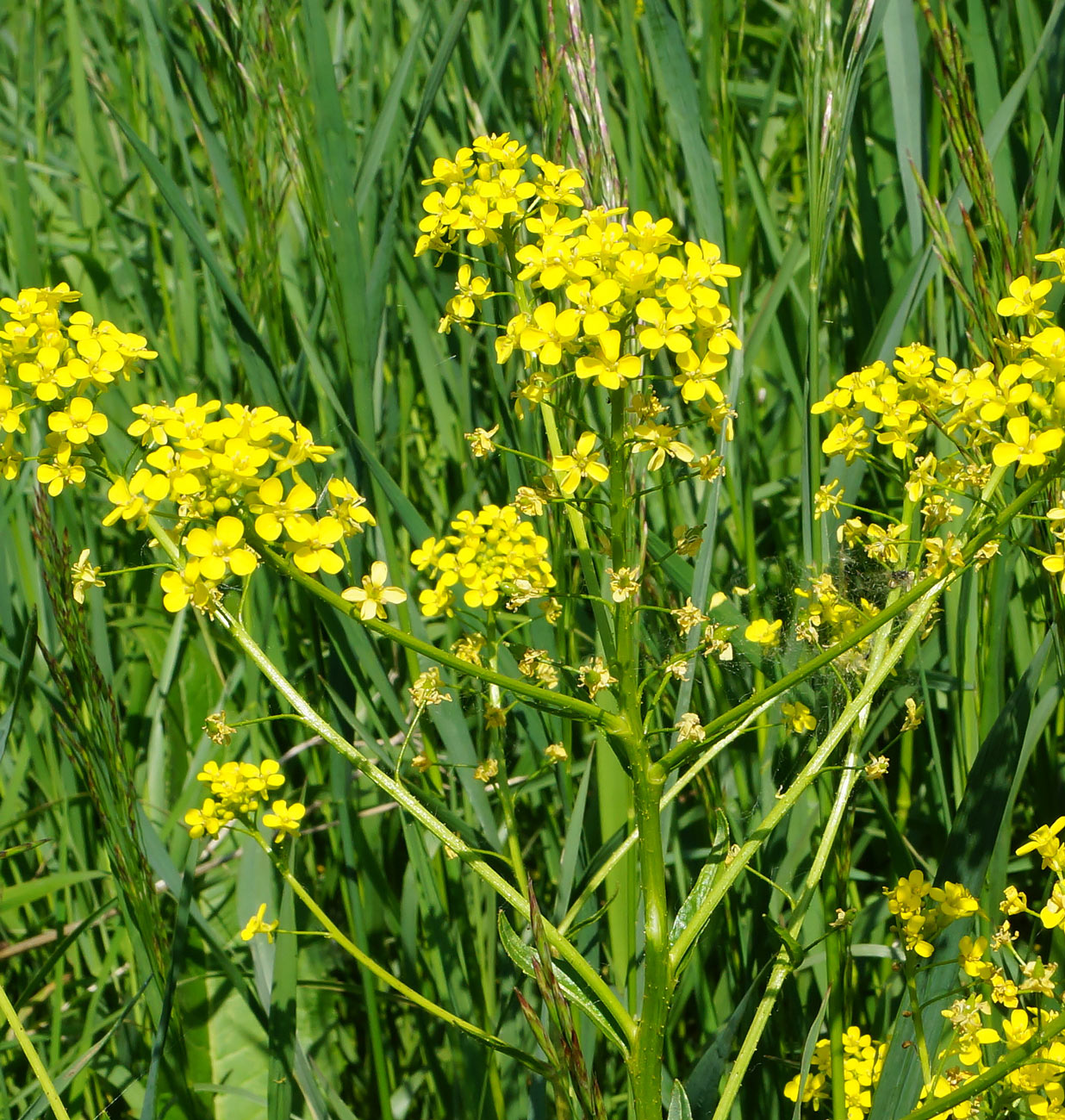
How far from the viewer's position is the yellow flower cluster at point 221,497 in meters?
1.27

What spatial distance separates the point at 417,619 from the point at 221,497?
0.90 m

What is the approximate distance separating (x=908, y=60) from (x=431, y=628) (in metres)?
1.61

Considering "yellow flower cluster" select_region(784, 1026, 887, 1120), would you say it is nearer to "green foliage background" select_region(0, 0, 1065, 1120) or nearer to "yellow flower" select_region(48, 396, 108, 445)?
"green foliage background" select_region(0, 0, 1065, 1120)

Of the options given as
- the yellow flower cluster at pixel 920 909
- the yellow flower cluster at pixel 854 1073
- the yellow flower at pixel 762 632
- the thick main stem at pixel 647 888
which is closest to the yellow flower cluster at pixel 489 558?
the yellow flower at pixel 762 632

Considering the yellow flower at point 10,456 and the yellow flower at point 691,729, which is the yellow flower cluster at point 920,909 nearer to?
the yellow flower at point 691,729

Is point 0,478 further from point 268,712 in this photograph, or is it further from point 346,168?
point 346,168

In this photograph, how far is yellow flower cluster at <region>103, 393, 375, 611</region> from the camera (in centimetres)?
127

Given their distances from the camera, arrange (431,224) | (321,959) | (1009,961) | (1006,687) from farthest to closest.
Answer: (321,959)
(1006,687)
(1009,961)
(431,224)

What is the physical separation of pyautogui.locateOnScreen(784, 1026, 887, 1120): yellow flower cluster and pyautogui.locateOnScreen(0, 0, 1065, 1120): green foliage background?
0.38 ft

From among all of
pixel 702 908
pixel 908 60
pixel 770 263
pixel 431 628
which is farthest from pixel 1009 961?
pixel 908 60

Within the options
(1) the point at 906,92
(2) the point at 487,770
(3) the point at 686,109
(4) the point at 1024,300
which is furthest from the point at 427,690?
(1) the point at 906,92

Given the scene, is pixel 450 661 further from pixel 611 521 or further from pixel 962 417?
pixel 962 417

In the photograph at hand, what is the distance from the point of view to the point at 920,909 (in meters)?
1.66

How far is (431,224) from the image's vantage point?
159 centimetres
